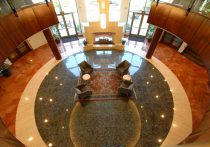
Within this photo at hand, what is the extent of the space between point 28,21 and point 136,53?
24.1 feet

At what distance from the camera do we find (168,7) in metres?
7.14

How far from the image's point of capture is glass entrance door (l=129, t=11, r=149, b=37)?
1169 cm

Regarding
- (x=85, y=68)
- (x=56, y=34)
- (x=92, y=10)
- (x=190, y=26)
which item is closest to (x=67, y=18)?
(x=56, y=34)

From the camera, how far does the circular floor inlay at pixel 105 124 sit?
6.09 meters

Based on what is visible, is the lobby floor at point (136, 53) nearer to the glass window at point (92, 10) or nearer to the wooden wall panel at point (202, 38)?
the glass window at point (92, 10)

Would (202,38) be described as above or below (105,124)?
above

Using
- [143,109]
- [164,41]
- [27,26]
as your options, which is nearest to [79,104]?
[143,109]

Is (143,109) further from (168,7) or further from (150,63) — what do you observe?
(168,7)

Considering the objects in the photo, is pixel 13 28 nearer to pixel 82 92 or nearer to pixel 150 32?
pixel 82 92

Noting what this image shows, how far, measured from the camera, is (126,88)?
Answer: 7.14m

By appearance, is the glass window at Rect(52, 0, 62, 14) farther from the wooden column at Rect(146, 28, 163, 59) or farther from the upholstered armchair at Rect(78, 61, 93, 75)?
the wooden column at Rect(146, 28, 163, 59)

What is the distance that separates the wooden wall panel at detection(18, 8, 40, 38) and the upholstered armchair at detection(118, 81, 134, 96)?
539 cm

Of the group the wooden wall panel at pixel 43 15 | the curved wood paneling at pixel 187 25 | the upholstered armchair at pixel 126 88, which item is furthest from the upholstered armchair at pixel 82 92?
the curved wood paneling at pixel 187 25

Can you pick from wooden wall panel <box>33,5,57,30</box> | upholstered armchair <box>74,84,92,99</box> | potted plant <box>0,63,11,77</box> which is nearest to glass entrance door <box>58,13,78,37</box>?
wooden wall panel <box>33,5,57,30</box>
